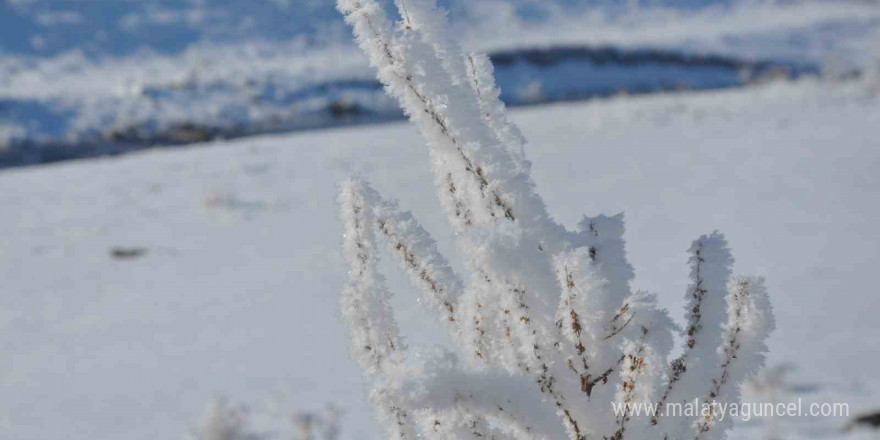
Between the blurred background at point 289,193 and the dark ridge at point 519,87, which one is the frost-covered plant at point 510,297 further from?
the dark ridge at point 519,87

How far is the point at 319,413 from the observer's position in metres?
4.65

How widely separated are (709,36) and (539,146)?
47.6ft

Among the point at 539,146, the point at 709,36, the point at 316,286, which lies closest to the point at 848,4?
the point at 709,36

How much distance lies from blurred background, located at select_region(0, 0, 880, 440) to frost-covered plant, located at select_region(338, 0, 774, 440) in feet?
0.70

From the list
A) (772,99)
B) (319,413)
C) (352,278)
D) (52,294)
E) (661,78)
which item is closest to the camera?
(352,278)

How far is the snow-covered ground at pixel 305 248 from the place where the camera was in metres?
5.13

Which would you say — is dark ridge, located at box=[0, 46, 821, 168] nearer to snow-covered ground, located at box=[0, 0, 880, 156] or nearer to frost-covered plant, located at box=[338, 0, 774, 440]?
snow-covered ground, located at box=[0, 0, 880, 156]

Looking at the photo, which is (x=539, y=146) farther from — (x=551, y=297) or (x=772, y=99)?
(x=551, y=297)

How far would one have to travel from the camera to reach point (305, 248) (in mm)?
8188

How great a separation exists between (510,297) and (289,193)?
8.86m

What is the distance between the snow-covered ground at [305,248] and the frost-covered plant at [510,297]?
0.23 m

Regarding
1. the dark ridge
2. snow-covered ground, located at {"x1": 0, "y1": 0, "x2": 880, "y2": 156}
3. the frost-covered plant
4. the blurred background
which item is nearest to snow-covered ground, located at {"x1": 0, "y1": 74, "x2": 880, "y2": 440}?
the blurred background

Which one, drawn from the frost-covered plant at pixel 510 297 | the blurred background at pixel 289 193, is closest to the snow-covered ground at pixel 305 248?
the blurred background at pixel 289 193

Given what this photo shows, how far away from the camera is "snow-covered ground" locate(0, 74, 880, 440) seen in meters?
5.13
